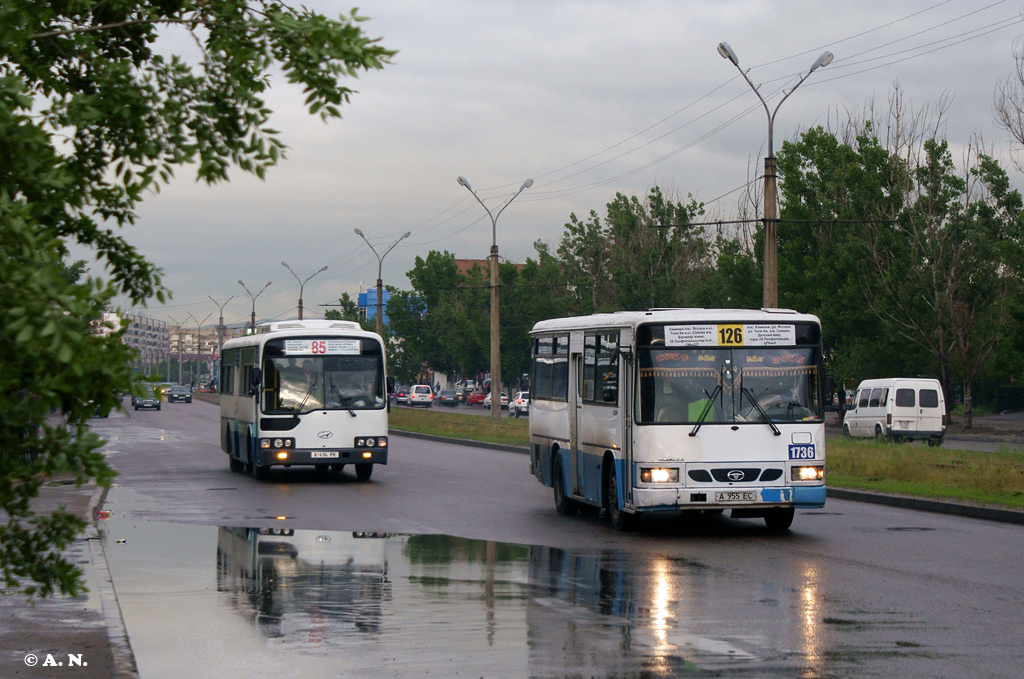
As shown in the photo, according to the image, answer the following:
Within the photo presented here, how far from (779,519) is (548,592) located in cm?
619

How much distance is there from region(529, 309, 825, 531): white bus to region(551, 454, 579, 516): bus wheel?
2119mm

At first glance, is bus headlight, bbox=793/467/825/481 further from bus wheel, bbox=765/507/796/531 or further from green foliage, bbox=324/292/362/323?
green foliage, bbox=324/292/362/323

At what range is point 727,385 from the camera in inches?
617

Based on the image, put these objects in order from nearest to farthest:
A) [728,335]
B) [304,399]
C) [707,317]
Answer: [728,335] < [707,317] < [304,399]

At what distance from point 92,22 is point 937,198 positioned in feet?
175

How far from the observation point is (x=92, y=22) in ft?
16.9

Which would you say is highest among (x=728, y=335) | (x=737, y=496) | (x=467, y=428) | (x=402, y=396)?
(x=728, y=335)

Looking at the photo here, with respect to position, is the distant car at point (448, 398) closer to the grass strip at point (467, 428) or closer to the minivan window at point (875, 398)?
the grass strip at point (467, 428)

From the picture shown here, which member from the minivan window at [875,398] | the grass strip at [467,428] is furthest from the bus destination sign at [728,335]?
the minivan window at [875,398]

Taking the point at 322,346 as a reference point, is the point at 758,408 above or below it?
below

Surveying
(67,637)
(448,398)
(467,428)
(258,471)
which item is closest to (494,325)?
(467,428)

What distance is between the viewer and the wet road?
26.8ft

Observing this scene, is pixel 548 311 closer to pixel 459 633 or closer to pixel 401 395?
pixel 401 395

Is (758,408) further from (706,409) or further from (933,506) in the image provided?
(933,506)
